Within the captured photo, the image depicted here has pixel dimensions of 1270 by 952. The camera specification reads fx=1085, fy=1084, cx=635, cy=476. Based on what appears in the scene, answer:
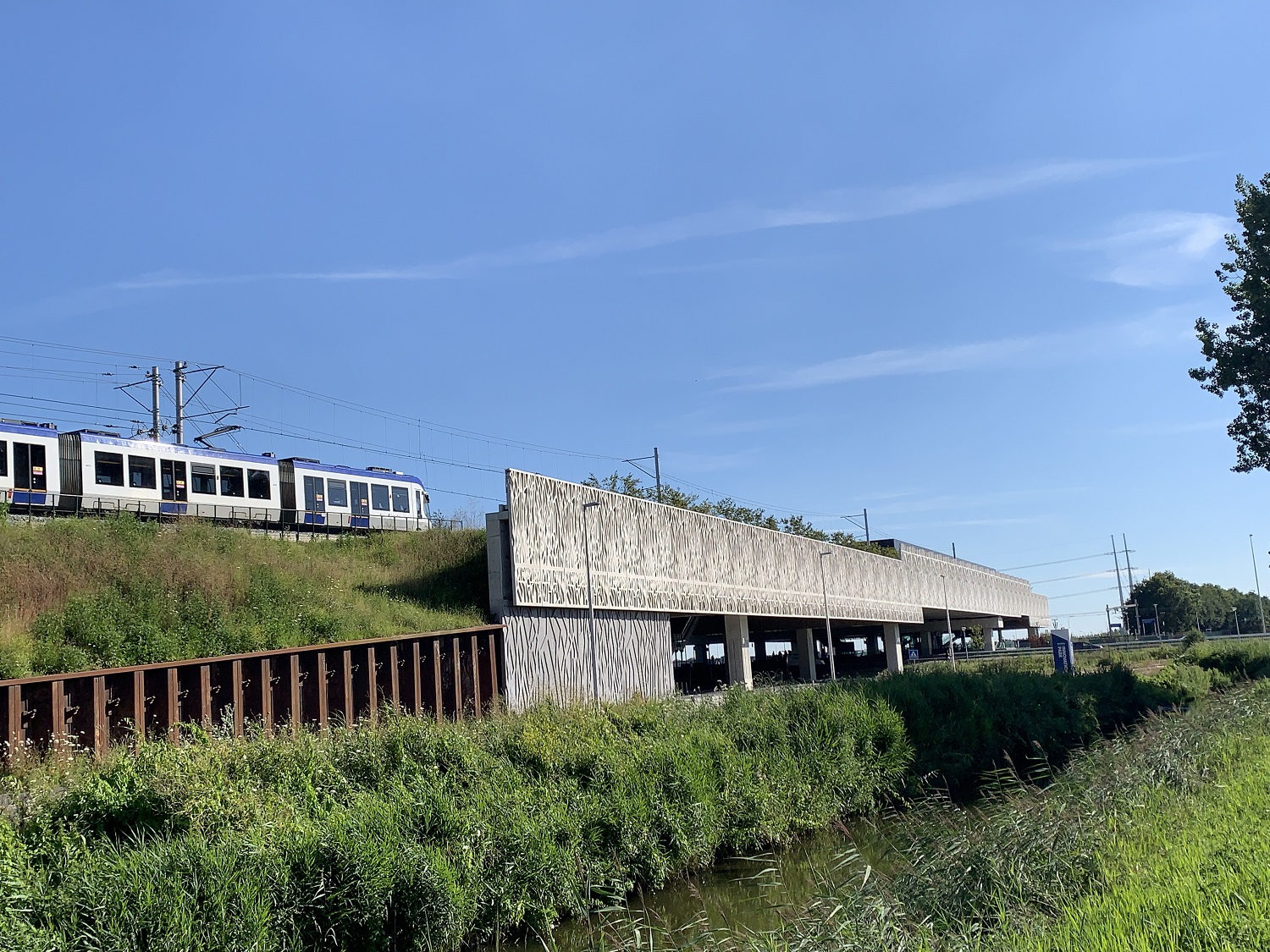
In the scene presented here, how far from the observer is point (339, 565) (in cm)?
3016

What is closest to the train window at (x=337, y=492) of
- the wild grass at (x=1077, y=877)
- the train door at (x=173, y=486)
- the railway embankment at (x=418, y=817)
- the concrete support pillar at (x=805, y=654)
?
the train door at (x=173, y=486)

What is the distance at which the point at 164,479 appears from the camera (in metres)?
35.4

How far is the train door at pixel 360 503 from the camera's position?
42938 mm

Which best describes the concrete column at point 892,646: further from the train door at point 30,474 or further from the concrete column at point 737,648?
the train door at point 30,474

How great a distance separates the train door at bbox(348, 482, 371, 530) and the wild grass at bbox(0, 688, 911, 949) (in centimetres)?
2497

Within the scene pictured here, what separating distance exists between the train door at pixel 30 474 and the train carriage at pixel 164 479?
848mm

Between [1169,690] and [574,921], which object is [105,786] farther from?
[1169,690]

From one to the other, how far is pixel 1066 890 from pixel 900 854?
2.45 meters

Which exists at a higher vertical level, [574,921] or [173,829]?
[173,829]

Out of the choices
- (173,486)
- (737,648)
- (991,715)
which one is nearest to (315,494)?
(173,486)

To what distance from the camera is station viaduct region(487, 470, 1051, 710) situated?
28.0 meters

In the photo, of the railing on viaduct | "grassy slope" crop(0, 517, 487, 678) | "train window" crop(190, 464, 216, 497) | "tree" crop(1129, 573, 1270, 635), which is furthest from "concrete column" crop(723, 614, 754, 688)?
"tree" crop(1129, 573, 1270, 635)

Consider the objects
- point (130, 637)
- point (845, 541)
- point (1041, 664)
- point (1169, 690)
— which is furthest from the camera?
point (845, 541)

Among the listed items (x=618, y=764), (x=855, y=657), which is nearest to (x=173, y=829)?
(x=618, y=764)
